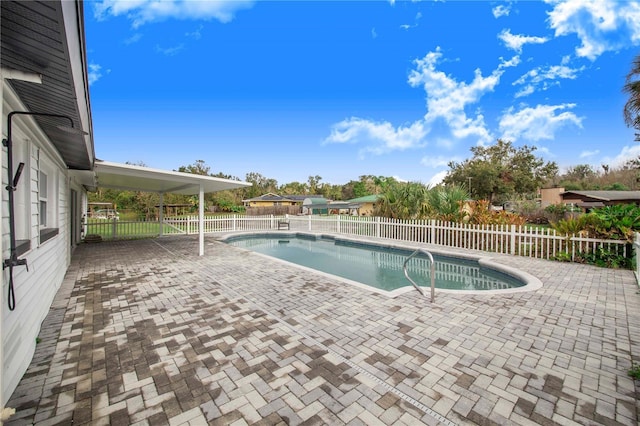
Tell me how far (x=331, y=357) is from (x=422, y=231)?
9257 millimetres

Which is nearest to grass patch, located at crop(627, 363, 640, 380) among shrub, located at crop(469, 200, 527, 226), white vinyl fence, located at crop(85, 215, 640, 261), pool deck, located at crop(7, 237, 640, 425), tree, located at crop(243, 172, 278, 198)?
pool deck, located at crop(7, 237, 640, 425)

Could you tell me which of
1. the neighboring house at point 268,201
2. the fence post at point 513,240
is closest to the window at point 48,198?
the fence post at point 513,240

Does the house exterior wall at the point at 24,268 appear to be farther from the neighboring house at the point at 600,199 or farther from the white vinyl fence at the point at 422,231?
the neighboring house at the point at 600,199

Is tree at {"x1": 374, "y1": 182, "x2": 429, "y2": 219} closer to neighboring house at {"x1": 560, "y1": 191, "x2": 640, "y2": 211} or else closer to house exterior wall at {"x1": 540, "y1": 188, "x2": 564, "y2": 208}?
neighboring house at {"x1": 560, "y1": 191, "x2": 640, "y2": 211}

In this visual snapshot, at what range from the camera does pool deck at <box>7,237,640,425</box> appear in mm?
2119

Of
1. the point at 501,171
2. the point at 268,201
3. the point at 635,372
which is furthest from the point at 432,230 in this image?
the point at 268,201

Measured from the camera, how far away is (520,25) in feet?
54.6

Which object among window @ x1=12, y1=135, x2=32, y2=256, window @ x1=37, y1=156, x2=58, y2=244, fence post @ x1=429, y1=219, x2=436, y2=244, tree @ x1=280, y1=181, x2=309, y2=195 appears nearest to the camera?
window @ x1=12, y1=135, x2=32, y2=256

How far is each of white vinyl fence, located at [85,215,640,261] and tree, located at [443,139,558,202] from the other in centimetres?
2245

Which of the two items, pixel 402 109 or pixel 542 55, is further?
pixel 402 109

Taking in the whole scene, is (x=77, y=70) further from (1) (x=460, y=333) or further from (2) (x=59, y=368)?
(1) (x=460, y=333)

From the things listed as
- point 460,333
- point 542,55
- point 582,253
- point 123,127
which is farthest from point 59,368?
point 123,127

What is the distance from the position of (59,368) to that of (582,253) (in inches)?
409

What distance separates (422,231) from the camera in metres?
11.2
